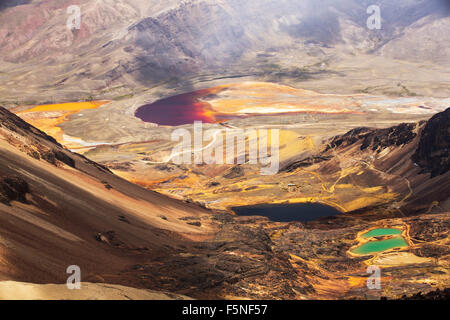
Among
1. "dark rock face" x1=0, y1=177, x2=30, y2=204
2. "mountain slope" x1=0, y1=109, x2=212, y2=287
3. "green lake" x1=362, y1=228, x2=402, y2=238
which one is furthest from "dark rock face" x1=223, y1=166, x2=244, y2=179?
"dark rock face" x1=0, y1=177, x2=30, y2=204

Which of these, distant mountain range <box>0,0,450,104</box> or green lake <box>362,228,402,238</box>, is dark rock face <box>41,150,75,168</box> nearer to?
green lake <box>362,228,402,238</box>

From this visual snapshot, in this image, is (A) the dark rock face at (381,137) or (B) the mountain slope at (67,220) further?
(A) the dark rock face at (381,137)

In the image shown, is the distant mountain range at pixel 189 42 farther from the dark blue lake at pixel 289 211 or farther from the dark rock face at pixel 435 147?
the dark rock face at pixel 435 147

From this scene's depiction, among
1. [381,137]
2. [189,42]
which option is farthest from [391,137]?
[189,42]

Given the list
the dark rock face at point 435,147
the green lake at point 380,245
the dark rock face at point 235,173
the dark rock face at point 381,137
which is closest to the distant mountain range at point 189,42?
the dark rock face at point 235,173

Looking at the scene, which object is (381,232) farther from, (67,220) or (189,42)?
(189,42)
